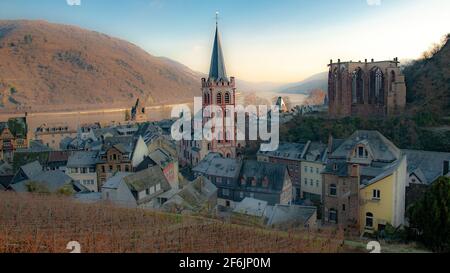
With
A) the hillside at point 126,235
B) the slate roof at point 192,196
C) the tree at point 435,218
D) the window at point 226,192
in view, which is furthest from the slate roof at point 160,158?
the tree at point 435,218

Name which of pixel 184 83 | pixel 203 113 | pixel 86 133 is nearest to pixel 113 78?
pixel 86 133

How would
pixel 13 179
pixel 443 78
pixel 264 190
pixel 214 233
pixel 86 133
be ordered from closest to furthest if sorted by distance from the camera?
pixel 214 233
pixel 13 179
pixel 264 190
pixel 443 78
pixel 86 133

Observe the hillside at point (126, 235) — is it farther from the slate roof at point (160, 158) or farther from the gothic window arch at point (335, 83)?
the gothic window arch at point (335, 83)

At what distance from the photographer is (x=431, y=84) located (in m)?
24.3

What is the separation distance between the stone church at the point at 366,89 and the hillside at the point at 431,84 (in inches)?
50.3

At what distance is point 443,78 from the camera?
24.0 meters

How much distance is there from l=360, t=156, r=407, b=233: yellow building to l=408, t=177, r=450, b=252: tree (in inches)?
110

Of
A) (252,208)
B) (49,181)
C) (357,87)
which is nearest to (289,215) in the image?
(252,208)

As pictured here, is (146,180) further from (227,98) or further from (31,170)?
(227,98)

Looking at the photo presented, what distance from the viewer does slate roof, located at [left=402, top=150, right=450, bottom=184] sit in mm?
15102

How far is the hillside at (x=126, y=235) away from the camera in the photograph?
5.37 meters

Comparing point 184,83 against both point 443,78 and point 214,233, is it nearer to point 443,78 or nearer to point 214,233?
point 443,78

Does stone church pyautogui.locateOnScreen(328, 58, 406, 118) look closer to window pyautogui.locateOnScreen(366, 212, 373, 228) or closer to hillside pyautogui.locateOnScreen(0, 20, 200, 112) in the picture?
hillside pyautogui.locateOnScreen(0, 20, 200, 112)
